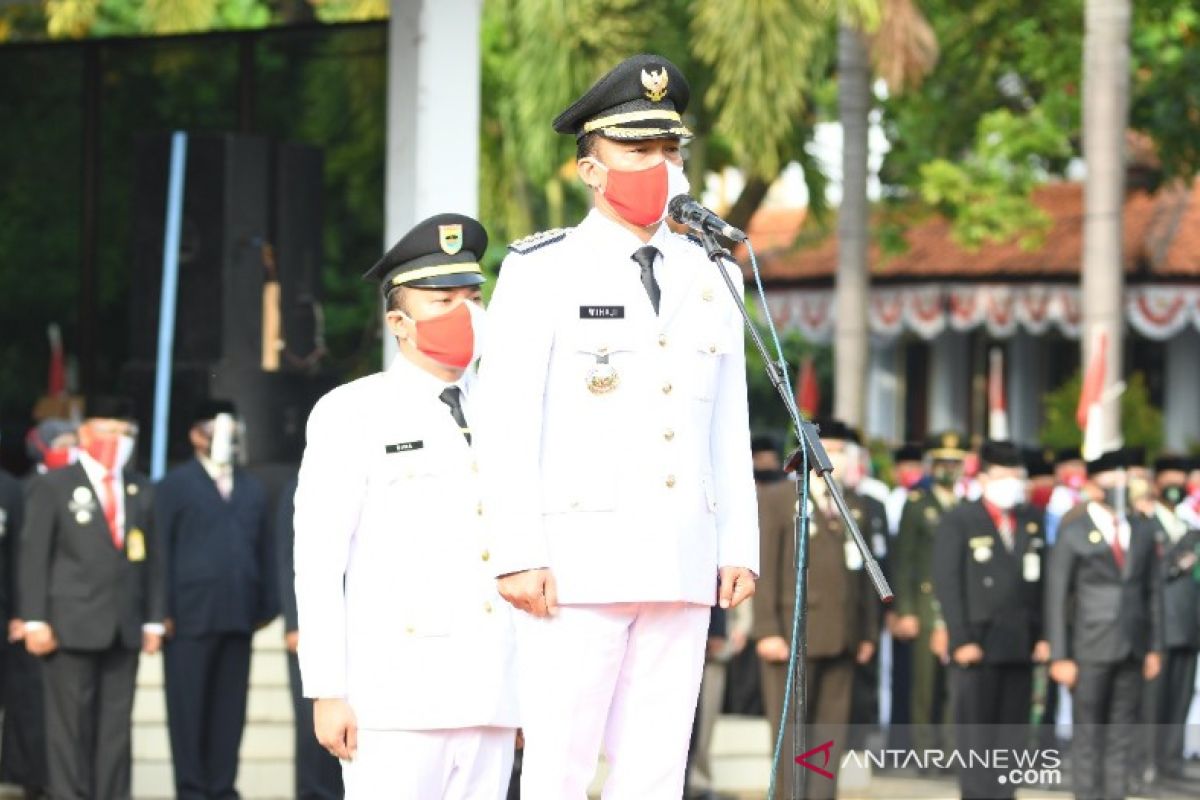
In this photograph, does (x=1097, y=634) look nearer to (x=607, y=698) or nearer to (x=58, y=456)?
(x=58, y=456)

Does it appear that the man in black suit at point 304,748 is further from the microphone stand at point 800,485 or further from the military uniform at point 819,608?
the microphone stand at point 800,485

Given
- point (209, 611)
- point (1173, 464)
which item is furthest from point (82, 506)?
point (1173, 464)

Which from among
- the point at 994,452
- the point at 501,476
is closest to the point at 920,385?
the point at 994,452

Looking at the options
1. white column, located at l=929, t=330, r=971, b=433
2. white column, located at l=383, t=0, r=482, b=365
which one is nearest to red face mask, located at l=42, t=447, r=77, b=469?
white column, located at l=383, t=0, r=482, b=365

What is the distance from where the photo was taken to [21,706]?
14.0 meters

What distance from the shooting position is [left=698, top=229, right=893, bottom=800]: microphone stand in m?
5.49

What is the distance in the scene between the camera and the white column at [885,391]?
3984cm

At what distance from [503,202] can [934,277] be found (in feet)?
41.0

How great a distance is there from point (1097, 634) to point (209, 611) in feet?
14.0

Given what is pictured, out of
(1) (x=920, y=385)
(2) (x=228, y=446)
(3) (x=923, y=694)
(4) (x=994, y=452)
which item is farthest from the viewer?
(1) (x=920, y=385)

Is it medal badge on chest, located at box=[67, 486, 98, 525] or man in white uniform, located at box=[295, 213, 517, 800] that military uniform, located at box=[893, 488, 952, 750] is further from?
man in white uniform, located at box=[295, 213, 517, 800]

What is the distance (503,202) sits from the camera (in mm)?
24656

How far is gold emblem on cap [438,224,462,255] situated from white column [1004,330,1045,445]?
1223 inches

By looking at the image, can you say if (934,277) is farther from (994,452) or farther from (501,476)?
(501,476)
